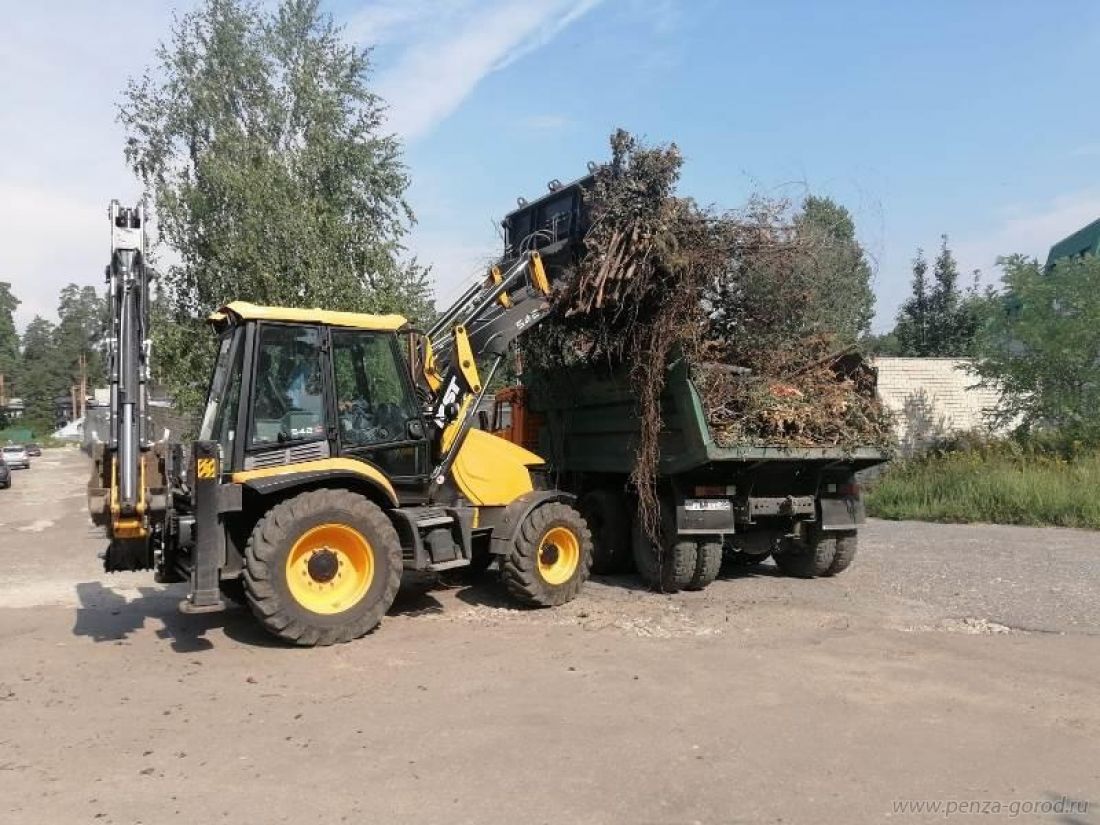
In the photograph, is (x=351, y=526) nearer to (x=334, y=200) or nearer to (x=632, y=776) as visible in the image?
(x=632, y=776)

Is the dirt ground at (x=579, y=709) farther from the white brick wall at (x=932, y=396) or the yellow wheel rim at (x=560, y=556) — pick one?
the white brick wall at (x=932, y=396)

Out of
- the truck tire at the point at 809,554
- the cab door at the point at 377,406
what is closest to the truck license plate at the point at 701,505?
the truck tire at the point at 809,554

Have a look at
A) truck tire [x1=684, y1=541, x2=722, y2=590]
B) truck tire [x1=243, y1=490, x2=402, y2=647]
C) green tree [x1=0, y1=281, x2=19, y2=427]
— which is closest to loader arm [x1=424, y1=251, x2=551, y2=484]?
truck tire [x1=243, y1=490, x2=402, y2=647]

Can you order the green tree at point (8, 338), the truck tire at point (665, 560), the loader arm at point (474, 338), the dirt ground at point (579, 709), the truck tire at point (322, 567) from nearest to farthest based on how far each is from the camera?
1. the dirt ground at point (579, 709)
2. the truck tire at point (322, 567)
3. the loader arm at point (474, 338)
4. the truck tire at point (665, 560)
5. the green tree at point (8, 338)

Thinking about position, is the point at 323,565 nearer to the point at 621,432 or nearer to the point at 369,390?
the point at 369,390

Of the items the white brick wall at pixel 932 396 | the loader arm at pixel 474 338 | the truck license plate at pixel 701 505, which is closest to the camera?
the loader arm at pixel 474 338

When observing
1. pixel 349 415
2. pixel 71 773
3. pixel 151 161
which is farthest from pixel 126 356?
pixel 151 161

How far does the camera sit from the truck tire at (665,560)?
859 cm

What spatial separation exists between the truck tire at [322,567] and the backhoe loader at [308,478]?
0.03 ft

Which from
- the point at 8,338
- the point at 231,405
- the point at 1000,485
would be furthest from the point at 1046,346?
the point at 8,338

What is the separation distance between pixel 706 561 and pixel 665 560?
403 mm

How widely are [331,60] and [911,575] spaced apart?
642 inches

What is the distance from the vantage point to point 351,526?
6969 millimetres

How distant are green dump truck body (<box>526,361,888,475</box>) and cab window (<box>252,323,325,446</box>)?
310 cm
